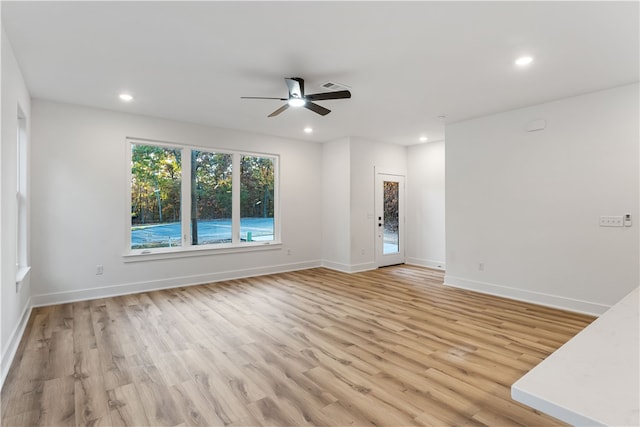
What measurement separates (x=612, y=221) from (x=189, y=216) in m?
5.99

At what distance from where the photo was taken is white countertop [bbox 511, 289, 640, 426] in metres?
0.71

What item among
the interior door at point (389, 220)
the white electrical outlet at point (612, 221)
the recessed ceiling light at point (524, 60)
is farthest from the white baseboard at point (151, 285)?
the recessed ceiling light at point (524, 60)

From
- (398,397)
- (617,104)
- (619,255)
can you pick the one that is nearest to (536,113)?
(617,104)

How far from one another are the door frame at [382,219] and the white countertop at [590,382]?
598cm

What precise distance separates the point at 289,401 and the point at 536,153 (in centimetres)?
446

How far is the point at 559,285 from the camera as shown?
14.0 ft

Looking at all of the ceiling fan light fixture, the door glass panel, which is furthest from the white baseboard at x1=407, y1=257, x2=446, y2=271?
the ceiling fan light fixture

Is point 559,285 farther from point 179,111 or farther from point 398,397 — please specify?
point 179,111

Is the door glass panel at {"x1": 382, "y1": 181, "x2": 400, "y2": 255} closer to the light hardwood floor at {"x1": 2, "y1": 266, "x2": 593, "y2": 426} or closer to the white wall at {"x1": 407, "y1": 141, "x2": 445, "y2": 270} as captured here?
the white wall at {"x1": 407, "y1": 141, "x2": 445, "y2": 270}

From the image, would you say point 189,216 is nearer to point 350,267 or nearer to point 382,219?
point 350,267

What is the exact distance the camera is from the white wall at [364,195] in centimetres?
662

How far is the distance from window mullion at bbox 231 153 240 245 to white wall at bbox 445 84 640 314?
3.76m

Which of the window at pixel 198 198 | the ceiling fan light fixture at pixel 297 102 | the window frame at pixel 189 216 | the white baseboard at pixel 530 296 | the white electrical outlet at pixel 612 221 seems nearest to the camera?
the ceiling fan light fixture at pixel 297 102

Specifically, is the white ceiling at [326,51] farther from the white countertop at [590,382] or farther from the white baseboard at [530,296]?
the white baseboard at [530,296]
